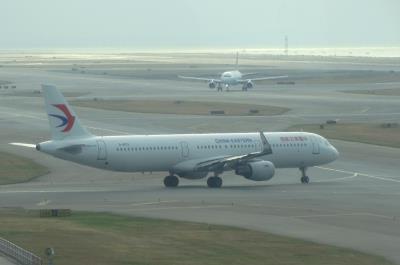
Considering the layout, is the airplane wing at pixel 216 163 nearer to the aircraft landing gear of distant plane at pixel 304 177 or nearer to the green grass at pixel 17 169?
the aircraft landing gear of distant plane at pixel 304 177

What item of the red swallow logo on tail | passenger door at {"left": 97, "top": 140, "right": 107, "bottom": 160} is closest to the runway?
passenger door at {"left": 97, "top": 140, "right": 107, "bottom": 160}

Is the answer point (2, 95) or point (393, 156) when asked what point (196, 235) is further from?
point (2, 95)

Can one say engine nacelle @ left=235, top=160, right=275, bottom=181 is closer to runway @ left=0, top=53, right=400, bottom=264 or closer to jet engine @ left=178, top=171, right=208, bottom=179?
runway @ left=0, top=53, right=400, bottom=264

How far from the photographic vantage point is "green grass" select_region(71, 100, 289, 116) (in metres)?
133

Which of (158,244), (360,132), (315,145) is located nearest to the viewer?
(158,244)

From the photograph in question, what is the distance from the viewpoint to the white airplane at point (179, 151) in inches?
2687

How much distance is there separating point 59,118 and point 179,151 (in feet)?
25.4

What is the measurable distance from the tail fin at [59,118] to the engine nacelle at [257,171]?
10071 mm

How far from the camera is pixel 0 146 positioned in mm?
95188

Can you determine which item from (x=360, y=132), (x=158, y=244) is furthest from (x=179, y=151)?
(x=360, y=132)

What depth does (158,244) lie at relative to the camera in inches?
1880

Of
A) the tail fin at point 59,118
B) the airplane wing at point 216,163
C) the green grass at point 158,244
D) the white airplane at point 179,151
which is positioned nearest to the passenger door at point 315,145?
the white airplane at point 179,151

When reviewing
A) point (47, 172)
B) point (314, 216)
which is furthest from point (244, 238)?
point (47, 172)

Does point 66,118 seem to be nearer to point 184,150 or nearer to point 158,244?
point 184,150
